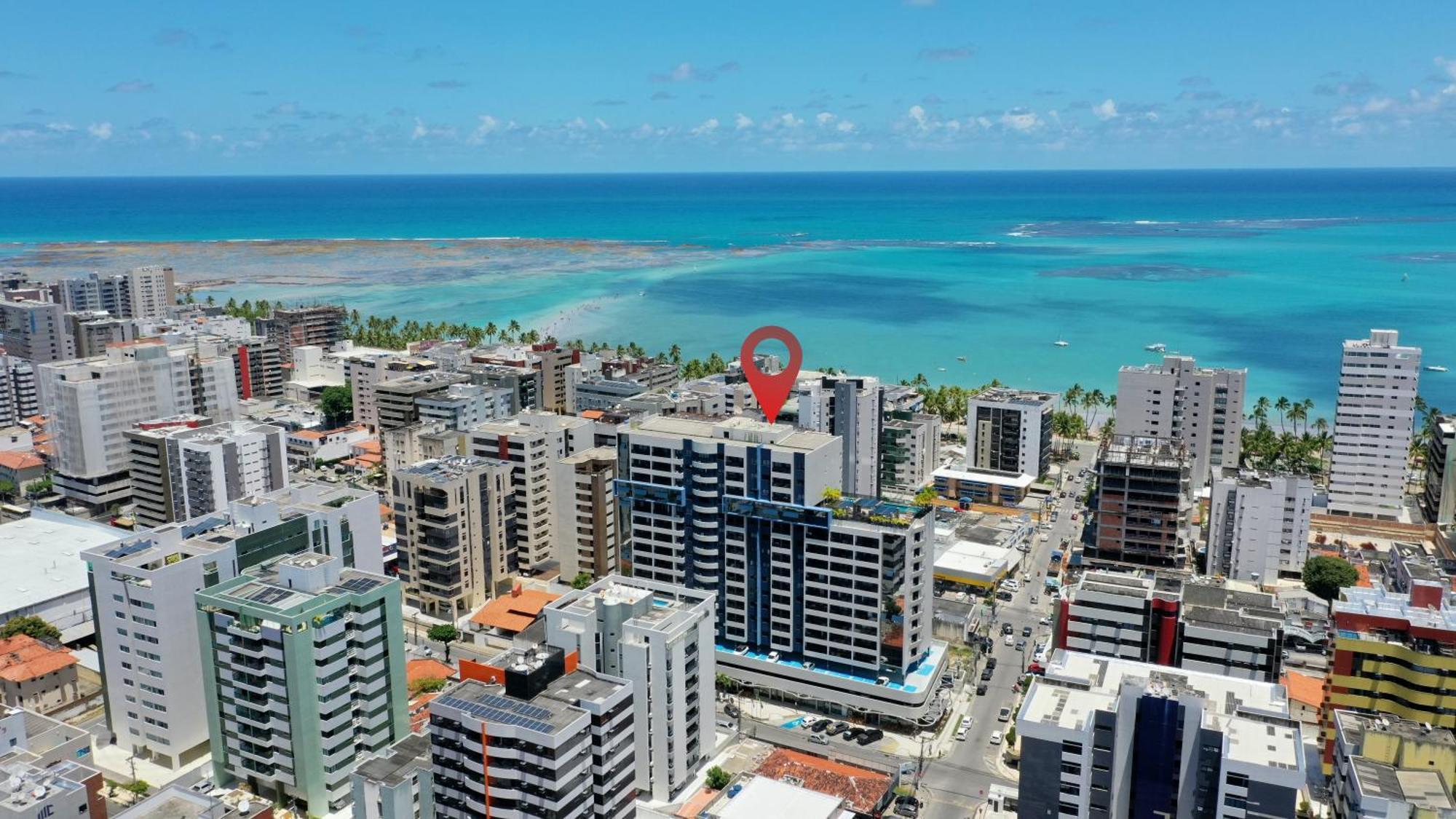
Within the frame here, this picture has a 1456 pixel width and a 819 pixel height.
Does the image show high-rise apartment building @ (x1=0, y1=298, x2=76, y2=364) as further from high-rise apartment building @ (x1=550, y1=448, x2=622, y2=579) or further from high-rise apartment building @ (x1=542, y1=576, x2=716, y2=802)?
high-rise apartment building @ (x1=542, y1=576, x2=716, y2=802)

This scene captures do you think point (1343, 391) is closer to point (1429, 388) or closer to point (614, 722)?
point (1429, 388)

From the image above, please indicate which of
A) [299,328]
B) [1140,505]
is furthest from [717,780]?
[299,328]

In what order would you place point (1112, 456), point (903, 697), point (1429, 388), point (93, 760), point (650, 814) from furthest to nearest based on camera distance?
1. point (1429, 388)
2. point (1112, 456)
3. point (903, 697)
4. point (93, 760)
5. point (650, 814)

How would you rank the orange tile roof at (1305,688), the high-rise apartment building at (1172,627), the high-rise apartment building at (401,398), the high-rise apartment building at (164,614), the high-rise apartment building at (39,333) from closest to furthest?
the high-rise apartment building at (164,614) → the high-rise apartment building at (1172,627) → the orange tile roof at (1305,688) → the high-rise apartment building at (401,398) → the high-rise apartment building at (39,333)

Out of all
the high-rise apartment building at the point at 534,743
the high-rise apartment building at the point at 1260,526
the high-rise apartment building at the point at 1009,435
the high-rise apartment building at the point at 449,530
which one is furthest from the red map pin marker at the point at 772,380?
the high-rise apartment building at the point at 1009,435

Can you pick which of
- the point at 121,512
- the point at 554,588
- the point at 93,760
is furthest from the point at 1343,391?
the point at 121,512

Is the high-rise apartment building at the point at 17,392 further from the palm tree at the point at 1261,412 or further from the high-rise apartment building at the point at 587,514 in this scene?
the palm tree at the point at 1261,412
